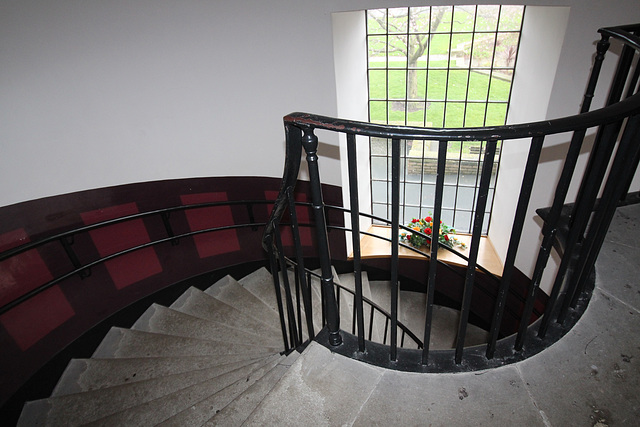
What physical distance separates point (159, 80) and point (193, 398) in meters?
2.40

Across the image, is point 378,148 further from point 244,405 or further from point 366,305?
point 244,405

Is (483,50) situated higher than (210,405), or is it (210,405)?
(483,50)

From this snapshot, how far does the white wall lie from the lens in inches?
102

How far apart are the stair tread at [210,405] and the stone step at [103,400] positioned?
0.60 ft

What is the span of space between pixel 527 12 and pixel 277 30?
2473 millimetres

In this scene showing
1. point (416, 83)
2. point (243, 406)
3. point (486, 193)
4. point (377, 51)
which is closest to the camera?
point (486, 193)

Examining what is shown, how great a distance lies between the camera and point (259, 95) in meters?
3.13

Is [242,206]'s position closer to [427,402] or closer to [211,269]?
[211,269]

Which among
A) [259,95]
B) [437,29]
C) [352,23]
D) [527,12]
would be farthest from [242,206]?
[527,12]

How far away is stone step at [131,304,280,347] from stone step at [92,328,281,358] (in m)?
0.12

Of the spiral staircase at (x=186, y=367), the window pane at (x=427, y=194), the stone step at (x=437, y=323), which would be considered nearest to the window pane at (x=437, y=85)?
the window pane at (x=427, y=194)

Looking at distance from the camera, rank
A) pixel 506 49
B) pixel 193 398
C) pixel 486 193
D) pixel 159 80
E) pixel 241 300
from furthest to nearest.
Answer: pixel 506 49 < pixel 241 300 < pixel 159 80 < pixel 193 398 < pixel 486 193

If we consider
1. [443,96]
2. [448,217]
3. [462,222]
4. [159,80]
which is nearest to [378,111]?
[443,96]

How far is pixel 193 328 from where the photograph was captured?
2857 mm
